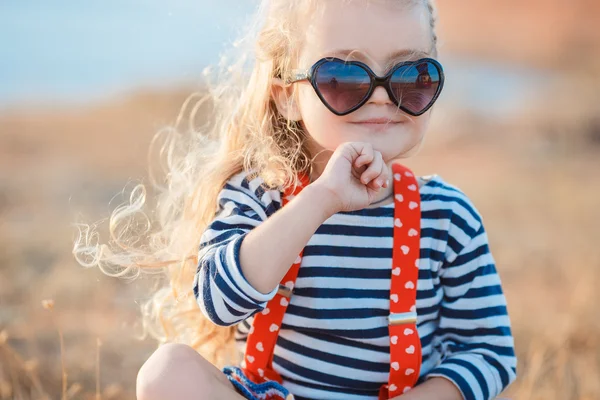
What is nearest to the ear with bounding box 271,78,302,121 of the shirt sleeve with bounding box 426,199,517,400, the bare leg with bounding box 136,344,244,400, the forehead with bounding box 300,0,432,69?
the forehead with bounding box 300,0,432,69

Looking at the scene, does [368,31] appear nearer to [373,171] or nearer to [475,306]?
[373,171]

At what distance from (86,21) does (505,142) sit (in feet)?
25.1

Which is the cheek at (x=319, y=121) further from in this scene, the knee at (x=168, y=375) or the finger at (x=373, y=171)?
the knee at (x=168, y=375)

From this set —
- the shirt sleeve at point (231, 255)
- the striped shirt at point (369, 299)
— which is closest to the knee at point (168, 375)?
the shirt sleeve at point (231, 255)

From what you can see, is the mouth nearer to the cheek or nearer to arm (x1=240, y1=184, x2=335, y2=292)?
the cheek

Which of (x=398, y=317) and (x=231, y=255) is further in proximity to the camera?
(x=398, y=317)

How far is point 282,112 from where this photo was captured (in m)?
2.07

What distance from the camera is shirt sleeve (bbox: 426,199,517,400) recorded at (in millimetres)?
2010

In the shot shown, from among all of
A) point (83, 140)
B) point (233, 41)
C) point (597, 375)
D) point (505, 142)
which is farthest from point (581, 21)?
point (233, 41)

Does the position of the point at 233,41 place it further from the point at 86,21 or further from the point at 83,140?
the point at 86,21

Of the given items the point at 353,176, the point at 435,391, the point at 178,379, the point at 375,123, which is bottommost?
the point at 435,391

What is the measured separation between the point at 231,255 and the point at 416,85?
60 cm

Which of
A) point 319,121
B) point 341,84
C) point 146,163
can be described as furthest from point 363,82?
point 146,163

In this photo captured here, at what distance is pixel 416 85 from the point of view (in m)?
1.85
